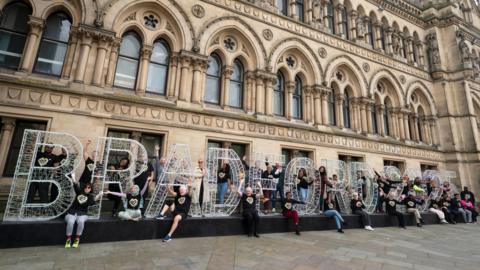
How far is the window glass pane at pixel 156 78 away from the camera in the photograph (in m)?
12.1

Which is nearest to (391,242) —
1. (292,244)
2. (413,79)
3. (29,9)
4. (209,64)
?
(292,244)

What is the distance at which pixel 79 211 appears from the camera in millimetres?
6180

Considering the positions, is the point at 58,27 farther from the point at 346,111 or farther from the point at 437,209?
the point at 437,209

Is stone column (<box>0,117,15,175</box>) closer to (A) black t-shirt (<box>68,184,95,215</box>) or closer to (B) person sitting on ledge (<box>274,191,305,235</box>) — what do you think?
(A) black t-shirt (<box>68,184,95,215</box>)

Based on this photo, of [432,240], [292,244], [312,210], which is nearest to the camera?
[292,244]

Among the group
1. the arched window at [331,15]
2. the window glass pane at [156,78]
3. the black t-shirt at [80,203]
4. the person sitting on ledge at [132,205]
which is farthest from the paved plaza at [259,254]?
the arched window at [331,15]

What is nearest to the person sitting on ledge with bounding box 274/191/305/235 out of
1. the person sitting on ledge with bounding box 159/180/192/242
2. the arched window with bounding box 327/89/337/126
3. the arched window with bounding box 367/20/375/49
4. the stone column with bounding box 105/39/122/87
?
the person sitting on ledge with bounding box 159/180/192/242

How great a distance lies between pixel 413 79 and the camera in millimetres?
21797

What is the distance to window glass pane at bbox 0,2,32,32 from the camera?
998 cm

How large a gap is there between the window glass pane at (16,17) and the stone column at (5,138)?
13.1 ft

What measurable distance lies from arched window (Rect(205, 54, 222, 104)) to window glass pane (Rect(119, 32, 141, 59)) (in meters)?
3.57

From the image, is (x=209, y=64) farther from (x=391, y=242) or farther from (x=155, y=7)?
(x=391, y=242)

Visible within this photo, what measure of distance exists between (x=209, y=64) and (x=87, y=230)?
9.75m

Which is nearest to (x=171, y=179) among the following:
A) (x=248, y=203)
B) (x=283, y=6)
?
(x=248, y=203)
